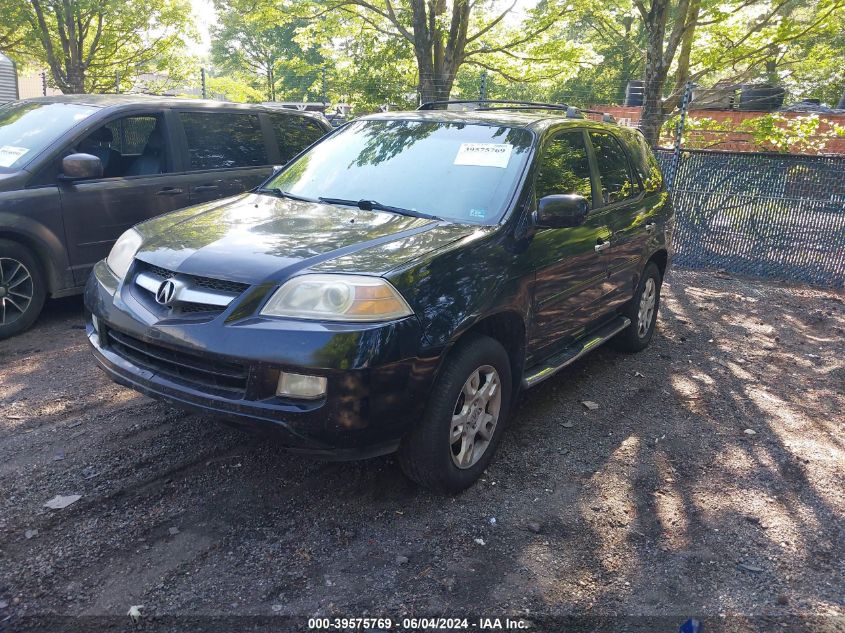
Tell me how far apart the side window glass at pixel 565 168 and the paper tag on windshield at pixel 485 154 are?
0.22 metres

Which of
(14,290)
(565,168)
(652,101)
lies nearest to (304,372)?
(565,168)

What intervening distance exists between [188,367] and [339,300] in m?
0.75

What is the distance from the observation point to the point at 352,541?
3.12m

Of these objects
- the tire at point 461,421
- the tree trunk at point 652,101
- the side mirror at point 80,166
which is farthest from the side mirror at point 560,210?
the tree trunk at point 652,101

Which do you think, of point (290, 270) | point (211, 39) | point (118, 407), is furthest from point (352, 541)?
point (211, 39)

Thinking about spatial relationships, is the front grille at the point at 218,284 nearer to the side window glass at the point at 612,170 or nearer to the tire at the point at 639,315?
the side window glass at the point at 612,170

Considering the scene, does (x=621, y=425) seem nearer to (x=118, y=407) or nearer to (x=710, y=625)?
(x=710, y=625)

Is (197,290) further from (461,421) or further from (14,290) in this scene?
(14,290)

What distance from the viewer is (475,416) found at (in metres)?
3.57

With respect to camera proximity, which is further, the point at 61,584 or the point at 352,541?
the point at 352,541

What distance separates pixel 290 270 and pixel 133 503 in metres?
1.34

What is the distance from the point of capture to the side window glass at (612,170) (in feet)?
16.3

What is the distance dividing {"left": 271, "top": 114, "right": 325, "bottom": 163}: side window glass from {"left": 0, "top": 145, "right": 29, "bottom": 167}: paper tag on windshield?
2394mm

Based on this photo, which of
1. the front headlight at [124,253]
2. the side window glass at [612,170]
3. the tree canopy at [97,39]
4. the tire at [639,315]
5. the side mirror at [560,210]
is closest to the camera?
the front headlight at [124,253]
